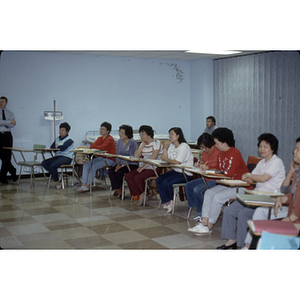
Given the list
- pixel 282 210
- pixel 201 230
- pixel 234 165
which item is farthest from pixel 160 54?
pixel 282 210

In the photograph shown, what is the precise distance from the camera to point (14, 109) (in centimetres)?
915

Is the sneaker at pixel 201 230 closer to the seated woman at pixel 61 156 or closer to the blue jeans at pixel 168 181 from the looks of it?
the blue jeans at pixel 168 181

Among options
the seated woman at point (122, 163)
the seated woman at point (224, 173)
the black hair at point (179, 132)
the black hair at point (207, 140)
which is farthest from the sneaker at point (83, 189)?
the seated woman at point (224, 173)

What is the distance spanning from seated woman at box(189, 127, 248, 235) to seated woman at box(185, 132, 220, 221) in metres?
0.28

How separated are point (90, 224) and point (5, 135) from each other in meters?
4.19

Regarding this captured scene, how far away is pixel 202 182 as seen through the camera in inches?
217

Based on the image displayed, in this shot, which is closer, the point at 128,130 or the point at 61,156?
the point at 128,130

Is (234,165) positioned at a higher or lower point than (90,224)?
higher

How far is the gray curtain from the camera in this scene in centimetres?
852

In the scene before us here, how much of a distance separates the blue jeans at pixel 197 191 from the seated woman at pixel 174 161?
0.42m

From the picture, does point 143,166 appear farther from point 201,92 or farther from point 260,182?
point 201,92

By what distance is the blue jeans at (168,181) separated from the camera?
19.6 ft

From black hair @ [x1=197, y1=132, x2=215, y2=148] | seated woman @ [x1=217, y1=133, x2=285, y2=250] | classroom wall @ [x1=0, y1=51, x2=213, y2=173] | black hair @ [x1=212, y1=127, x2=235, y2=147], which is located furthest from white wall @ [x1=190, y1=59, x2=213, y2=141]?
seated woman @ [x1=217, y1=133, x2=285, y2=250]

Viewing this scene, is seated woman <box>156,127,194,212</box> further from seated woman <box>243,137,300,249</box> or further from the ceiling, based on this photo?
the ceiling
